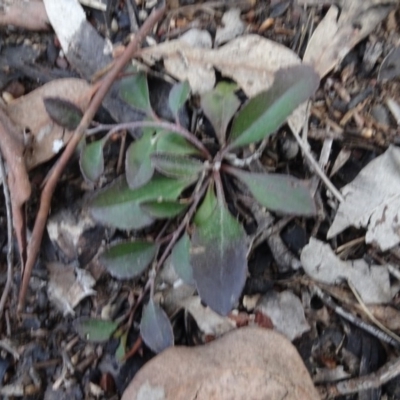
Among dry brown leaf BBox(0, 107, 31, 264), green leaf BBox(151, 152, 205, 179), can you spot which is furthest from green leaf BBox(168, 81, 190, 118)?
dry brown leaf BBox(0, 107, 31, 264)

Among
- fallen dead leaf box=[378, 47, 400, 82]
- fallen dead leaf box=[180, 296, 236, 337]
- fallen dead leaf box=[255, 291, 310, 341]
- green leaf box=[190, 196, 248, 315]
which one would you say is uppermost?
fallen dead leaf box=[378, 47, 400, 82]

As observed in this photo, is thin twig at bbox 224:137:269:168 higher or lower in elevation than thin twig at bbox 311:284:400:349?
higher

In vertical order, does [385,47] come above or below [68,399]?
above

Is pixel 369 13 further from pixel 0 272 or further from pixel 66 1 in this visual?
pixel 0 272

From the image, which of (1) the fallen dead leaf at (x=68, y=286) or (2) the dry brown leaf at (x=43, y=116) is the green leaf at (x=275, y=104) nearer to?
(2) the dry brown leaf at (x=43, y=116)

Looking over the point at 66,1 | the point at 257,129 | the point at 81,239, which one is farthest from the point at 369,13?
the point at 81,239

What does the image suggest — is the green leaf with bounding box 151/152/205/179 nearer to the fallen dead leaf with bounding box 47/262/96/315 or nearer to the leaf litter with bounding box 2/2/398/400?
the leaf litter with bounding box 2/2/398/400
